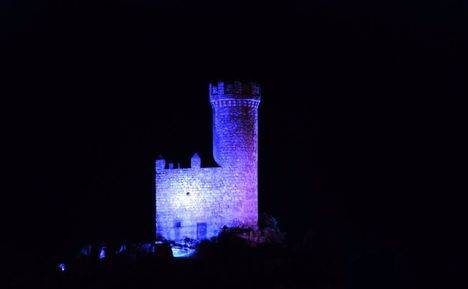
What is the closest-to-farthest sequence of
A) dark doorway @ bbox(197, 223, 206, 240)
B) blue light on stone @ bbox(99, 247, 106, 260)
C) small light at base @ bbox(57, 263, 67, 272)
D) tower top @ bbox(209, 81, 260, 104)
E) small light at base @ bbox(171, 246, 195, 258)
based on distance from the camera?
small light at base @ bbox(57, 263, 67, 272) < blue light on stone @ bbox(99, 247, 106, 260) < small light at base @ bbox(171, 246, 195, 258) < dark doorway @ bbox(197, 223, 206, 240) < tower top @ bbox(209, 81, 260, 104)

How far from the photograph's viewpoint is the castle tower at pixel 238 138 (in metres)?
23.2

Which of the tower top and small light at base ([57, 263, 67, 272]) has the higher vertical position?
the tower top

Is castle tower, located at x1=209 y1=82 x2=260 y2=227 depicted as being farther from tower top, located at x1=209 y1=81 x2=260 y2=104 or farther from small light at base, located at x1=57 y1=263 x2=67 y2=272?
small light at base, located at x1=57 y1=263 x2=67 y2=272

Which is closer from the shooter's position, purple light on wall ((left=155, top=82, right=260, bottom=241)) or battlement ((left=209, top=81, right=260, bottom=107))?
purple light on wall ((left=155, top=82, right=260, bottom=241))

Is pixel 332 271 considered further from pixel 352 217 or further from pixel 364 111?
pixel 364 111

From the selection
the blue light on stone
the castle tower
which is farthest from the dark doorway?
the blue light on stone

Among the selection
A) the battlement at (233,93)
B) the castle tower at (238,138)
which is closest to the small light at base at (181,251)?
the castle tower at (238,138)

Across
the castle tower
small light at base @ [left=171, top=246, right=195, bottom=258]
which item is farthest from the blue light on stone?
the castle tower

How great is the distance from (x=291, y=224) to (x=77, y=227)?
12756mm

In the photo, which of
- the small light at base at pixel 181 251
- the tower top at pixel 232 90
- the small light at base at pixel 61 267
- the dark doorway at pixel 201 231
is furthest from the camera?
the tower top at pixel 232 90

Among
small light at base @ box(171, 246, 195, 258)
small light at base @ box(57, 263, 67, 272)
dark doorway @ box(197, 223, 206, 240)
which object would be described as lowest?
small light at base @ box(57, 263, 67, 272)

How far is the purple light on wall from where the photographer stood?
889 inches

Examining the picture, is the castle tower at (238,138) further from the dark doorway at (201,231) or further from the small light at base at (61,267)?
the small light at base at (61,267)

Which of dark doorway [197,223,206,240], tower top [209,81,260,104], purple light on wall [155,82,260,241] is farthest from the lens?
tower top [209,81,260,104]
